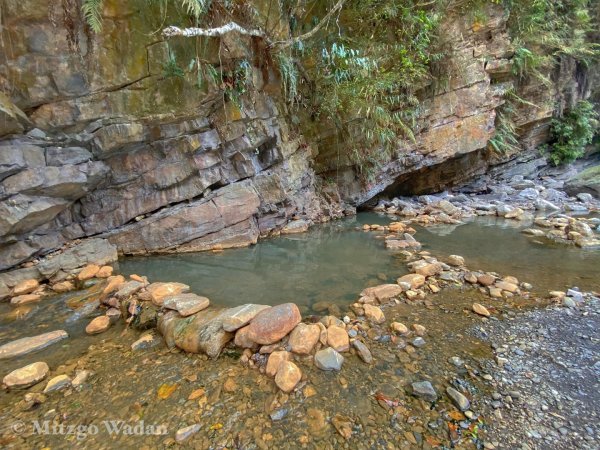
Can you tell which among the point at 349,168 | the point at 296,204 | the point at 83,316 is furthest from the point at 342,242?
the point at 83,316

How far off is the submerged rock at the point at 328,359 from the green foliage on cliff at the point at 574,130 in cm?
1330

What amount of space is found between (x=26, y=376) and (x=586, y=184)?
1367cm

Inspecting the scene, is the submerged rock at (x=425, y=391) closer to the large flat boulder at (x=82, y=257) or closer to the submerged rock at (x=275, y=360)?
the submerged rock at (x=275, y=360)

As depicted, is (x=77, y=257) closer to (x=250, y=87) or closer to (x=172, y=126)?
(x=172, y=126)

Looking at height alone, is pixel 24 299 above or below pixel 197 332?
above

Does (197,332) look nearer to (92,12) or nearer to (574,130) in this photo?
(92,12)

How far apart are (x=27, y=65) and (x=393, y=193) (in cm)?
954

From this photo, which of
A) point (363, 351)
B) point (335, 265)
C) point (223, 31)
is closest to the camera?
point (363, 351)

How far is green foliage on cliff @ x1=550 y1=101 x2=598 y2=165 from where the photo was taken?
10.4 m

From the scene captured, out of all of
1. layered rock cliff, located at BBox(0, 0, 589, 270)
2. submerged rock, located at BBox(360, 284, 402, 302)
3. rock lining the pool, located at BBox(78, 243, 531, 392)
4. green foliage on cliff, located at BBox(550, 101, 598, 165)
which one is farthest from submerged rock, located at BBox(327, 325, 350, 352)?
green foliage on cliff, located at BBox(550, 101, 598, 165)

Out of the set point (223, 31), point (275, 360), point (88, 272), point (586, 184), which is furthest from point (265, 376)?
point (586, 184)

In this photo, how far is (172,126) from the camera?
4.62 m

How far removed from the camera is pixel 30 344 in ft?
7.82

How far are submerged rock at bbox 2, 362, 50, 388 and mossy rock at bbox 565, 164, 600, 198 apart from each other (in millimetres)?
13292
